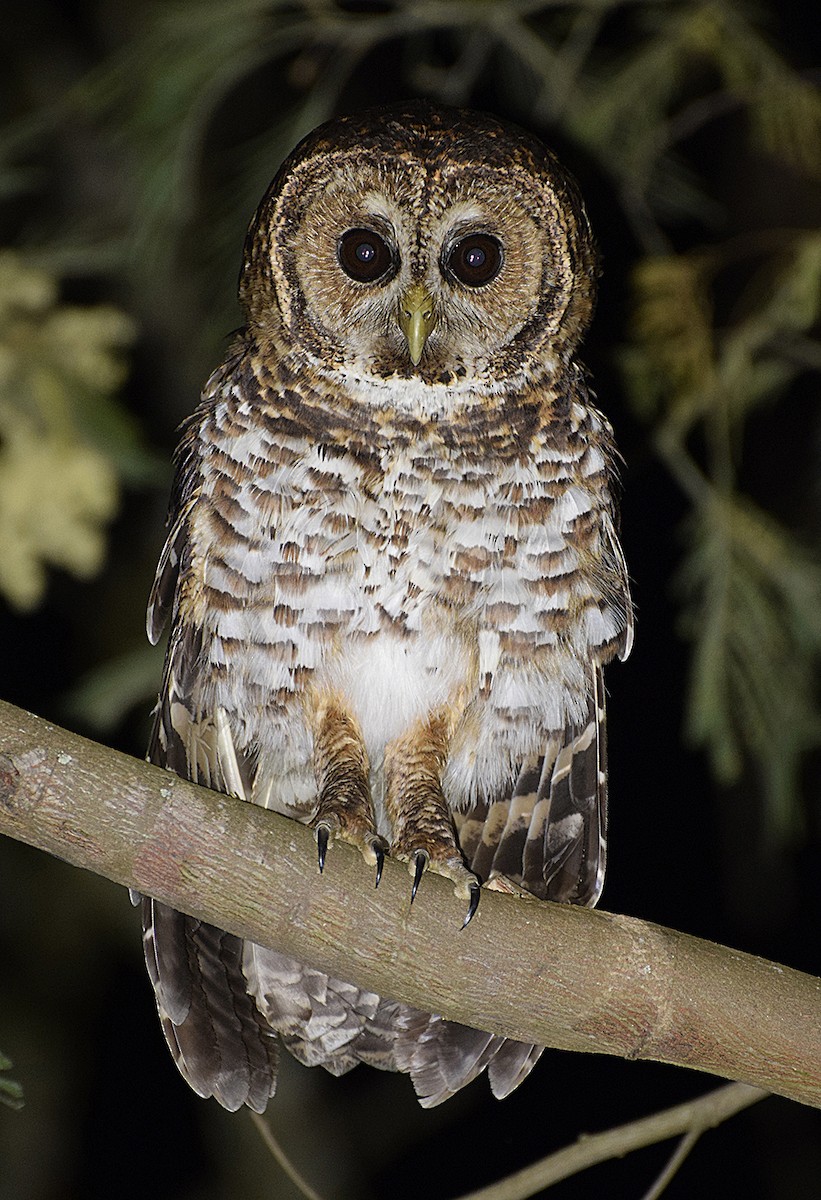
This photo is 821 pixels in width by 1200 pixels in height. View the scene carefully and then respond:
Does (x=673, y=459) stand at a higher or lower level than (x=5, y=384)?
higher

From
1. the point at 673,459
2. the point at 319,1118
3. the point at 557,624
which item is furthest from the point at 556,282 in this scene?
the point at 319,1118

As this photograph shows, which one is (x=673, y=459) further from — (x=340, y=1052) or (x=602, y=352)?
(x=340, y=1052)

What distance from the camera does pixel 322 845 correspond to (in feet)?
5.95

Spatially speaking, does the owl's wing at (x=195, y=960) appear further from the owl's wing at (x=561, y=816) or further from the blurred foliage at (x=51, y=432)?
the owl's wing at (x=561, y=816)

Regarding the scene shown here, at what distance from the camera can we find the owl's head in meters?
2.13

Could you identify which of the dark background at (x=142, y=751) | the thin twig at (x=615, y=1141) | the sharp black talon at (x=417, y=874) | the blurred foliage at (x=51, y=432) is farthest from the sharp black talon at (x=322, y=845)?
the dark background at (x=142, y=751)

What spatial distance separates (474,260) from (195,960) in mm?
1294

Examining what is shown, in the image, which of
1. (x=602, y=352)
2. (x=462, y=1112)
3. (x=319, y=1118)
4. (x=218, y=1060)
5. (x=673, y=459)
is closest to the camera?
(x=218, y=1060)

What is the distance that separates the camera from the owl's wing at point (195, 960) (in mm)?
2371

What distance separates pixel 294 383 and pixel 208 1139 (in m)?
3.01

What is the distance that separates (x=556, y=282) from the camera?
7.39 feet

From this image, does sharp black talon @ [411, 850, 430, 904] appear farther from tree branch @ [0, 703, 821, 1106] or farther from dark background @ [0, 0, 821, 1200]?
dark background @ [0, 0, 821, 1200]

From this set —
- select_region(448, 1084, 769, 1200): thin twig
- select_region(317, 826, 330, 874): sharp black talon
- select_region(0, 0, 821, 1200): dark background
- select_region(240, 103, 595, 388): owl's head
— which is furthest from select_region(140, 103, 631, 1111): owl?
select_region(0, 0, 821, 1200): dark background

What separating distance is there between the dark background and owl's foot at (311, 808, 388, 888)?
5.47ft
